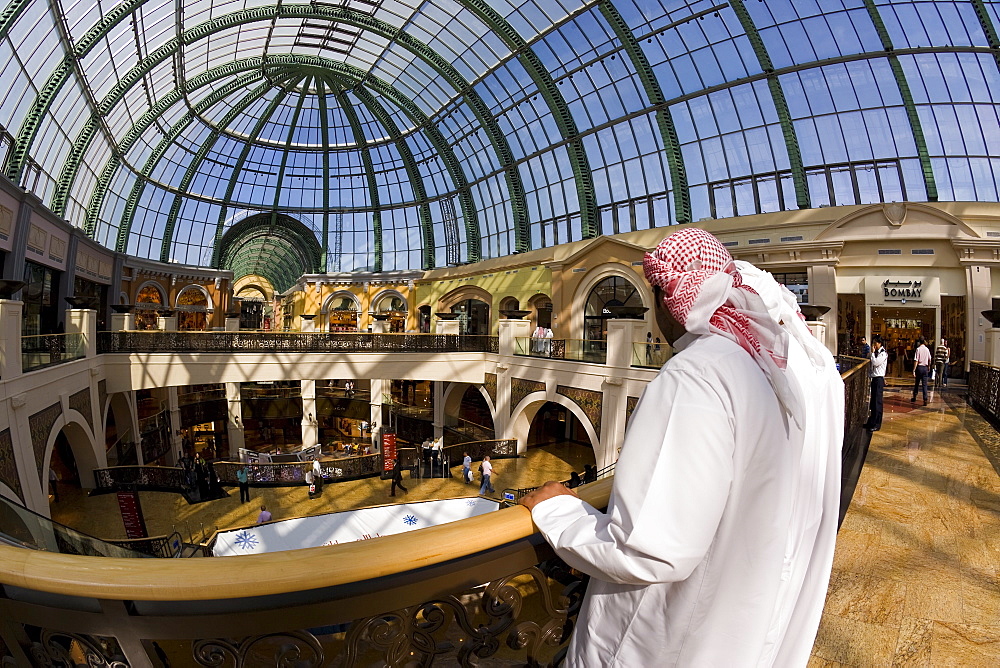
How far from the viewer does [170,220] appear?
117 feet

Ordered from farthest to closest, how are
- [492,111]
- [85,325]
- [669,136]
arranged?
1. [492,111]
2. [669,136]
3. [85,325]

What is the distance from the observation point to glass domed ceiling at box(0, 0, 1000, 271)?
18062 millimetres

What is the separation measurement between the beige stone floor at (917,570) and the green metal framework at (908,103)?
53.3ft

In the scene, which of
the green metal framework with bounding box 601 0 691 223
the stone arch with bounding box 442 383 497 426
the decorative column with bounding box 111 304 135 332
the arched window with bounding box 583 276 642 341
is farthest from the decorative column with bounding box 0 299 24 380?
the green metal framework with bounding box 601 0 691 223

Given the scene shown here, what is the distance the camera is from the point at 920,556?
388 cm

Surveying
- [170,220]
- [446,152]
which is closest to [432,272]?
[446,152]

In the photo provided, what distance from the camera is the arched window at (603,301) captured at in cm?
2334

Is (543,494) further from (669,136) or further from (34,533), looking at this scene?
(669,136)

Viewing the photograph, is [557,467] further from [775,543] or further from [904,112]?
[775,543]

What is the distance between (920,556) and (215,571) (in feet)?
15.5

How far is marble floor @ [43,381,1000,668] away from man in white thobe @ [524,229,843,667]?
1920 mm

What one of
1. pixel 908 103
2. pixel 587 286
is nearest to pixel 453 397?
pixel 587 286

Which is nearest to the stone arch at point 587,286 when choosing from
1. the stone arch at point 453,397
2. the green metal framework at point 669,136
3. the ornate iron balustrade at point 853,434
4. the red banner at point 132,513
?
the green metal framework at point 669,136

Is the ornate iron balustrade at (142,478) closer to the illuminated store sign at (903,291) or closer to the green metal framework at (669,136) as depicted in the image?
the green metal framework at (669,136)
